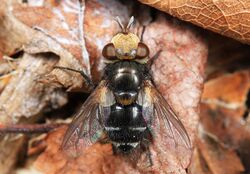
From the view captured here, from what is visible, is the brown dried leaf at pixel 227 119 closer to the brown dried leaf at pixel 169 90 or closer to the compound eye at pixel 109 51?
the brown dried leaf at pixel 169 90

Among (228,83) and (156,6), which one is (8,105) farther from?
(228,83)

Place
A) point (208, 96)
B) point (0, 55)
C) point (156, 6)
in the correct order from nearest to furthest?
point (156, 6), point (0, 55), point (208, 96)

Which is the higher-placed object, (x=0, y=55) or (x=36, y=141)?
(x=0, y=55)

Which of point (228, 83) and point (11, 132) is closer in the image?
point (11, 132)

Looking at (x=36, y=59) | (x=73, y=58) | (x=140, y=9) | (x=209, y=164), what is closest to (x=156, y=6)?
(x=140, y=9)

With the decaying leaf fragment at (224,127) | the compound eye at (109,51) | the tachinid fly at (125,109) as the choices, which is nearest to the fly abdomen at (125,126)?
the tachinid fly at (125,109)

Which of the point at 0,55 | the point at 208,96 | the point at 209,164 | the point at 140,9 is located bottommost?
the point at 209,164

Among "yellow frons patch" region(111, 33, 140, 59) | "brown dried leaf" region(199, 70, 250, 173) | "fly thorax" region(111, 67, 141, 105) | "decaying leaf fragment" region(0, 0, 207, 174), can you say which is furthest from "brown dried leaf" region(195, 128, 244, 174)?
"yellow frons patch" region(111, 33, 140, 59)

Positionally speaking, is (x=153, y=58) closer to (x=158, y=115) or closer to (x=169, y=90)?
(x=169, y=90)
